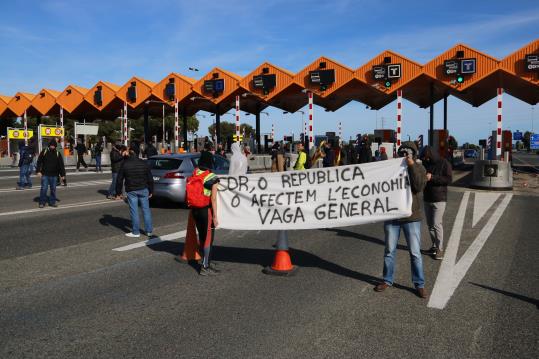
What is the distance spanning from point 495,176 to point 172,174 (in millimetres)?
12233

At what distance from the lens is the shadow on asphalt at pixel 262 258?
6344 mm

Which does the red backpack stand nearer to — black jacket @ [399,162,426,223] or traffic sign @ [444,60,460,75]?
black jacket @ [399,162,426,223]

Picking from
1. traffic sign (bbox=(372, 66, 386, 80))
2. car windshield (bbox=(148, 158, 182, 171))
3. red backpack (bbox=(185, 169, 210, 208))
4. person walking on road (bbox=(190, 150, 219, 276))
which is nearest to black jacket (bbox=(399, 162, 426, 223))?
person walking on road (bbox=(190, 150, 219, 276))

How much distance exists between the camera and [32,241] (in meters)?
8.48

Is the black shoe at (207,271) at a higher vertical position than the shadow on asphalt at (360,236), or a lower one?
higher

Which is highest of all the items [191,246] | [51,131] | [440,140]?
[51,131]

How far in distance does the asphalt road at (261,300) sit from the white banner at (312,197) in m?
0.73

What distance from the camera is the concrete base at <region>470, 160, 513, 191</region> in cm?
1789

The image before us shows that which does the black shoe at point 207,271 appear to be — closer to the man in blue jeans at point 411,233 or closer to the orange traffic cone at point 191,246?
the orange traffic cone at point 191,246

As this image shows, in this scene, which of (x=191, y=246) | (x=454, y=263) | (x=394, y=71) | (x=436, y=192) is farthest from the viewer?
(x=394, y=71)

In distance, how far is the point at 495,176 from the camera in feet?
59.1

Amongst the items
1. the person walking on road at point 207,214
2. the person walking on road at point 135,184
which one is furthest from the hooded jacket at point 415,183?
the person walking on road at point 135,184

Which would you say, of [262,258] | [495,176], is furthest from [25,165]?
[495,176]

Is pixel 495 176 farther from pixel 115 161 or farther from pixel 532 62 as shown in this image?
pixel 115 161
